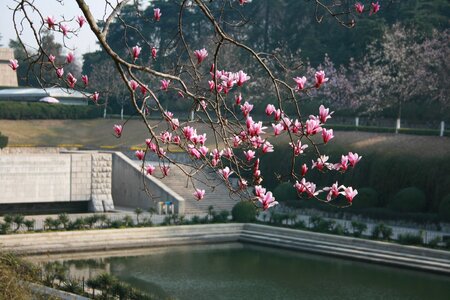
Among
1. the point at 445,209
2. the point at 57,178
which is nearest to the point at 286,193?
the point at 445,209

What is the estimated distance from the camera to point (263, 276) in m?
25.4

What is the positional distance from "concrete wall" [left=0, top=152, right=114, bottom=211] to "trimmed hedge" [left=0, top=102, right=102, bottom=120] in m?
20.9

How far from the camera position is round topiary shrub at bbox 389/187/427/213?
3216 centimetres

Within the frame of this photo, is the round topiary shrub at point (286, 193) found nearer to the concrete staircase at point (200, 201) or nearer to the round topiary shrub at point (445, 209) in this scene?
the concrete staircase at point (200, 201)

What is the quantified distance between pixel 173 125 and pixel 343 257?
69.2ft

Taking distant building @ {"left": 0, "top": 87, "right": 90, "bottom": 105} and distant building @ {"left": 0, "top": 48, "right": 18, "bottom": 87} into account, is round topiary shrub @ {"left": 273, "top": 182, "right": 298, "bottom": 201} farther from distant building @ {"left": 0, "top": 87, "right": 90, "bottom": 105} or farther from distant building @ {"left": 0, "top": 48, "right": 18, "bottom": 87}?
distant building @ {"left": 0, "top": 48, "right": 18, "bottom": 87}

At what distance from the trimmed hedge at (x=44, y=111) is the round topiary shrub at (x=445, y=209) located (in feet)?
109

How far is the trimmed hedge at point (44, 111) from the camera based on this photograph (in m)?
56.3

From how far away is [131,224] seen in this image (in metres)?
30.4

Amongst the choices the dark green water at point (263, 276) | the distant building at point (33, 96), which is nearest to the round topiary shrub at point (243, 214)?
the dark green water at point (263, 276)

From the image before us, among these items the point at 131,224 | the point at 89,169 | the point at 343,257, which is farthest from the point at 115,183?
the point at 343,257

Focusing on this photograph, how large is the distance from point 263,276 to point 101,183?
42.9ft

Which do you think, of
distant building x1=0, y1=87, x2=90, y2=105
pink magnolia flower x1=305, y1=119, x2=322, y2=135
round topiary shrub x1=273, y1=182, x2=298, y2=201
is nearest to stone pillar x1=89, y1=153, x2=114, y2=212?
round topiary shrub x1=273, y1=182, x2=298, y2=201

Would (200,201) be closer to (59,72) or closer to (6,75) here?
(59,72)
